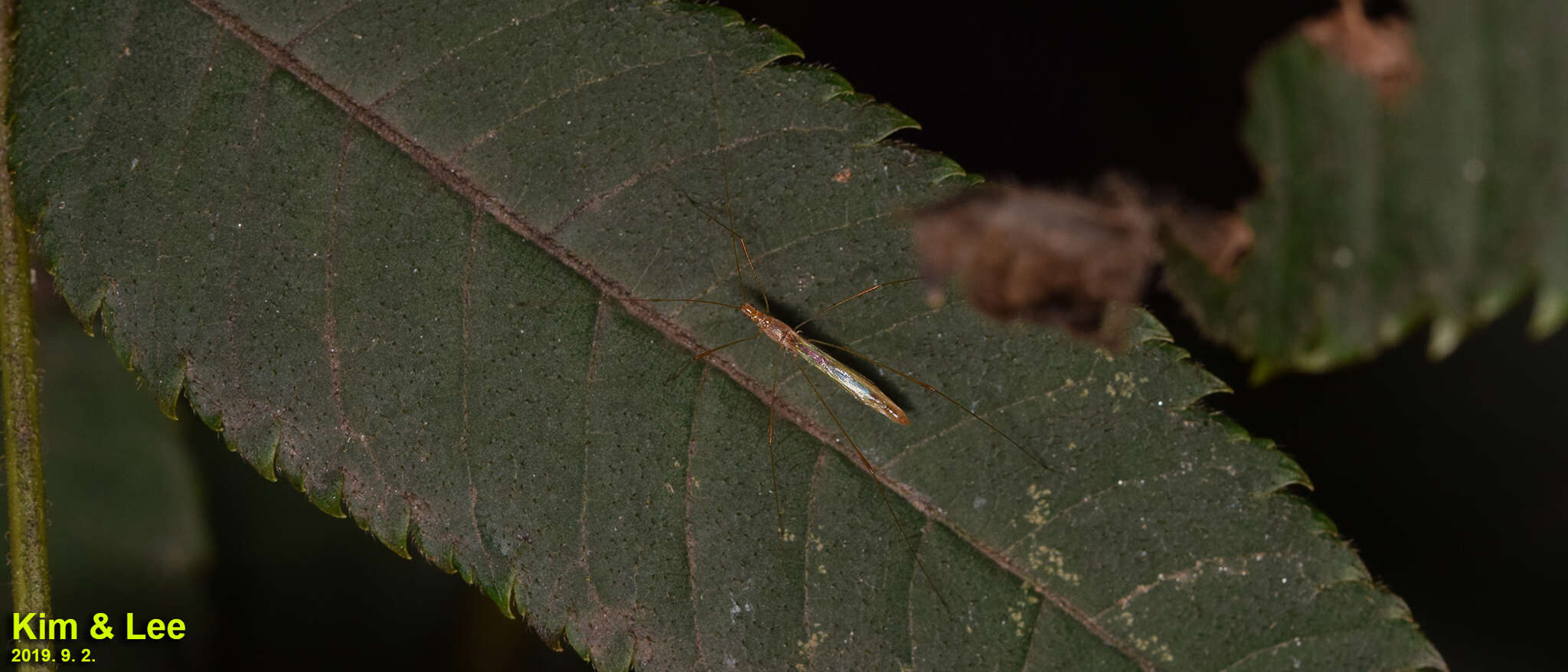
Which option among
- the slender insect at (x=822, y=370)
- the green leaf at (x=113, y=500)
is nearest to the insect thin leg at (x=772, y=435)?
the slender insect at (x=822, y=370)

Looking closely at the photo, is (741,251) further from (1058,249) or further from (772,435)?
(1058,249)

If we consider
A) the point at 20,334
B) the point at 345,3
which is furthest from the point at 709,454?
the point at 20,334

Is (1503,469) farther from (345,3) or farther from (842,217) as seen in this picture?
(345,3)

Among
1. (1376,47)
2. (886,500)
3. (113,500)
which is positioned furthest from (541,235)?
(113,500)

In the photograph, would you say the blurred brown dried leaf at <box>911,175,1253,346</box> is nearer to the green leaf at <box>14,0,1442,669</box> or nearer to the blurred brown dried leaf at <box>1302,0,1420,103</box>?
the green leaf at <box>14,0,1442,669</box>

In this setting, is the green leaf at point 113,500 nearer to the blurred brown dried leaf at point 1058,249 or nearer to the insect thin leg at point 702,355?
the insect thin leg at point 702,355
